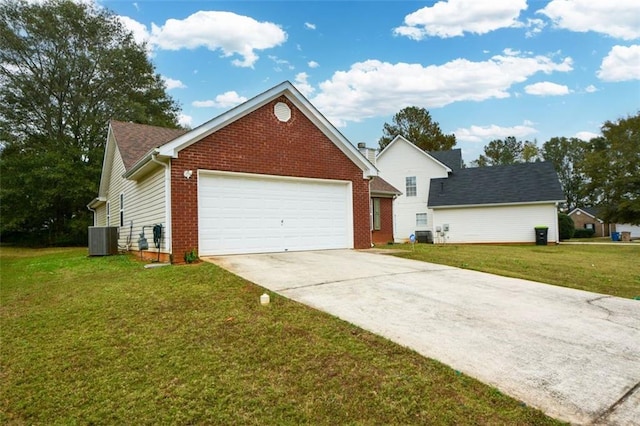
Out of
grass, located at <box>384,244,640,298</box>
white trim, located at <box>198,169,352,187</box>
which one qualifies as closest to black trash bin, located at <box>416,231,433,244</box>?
grass, located at <box>384,244,640,298</box>

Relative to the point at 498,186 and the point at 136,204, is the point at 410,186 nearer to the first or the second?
the point at 498,186

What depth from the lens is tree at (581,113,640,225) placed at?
2720 cm

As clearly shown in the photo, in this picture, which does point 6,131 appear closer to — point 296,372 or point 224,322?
point 224,322

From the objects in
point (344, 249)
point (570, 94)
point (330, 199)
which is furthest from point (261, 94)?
point (570, 94)

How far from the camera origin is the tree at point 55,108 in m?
21.8

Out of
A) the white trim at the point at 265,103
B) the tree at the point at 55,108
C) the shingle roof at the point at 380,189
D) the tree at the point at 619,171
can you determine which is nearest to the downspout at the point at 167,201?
the white trim at the point at 265,103

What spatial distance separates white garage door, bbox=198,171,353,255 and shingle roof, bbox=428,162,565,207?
1462 centimetres

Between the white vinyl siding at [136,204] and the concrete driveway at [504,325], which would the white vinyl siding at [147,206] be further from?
the concrete driveway at [504,325]

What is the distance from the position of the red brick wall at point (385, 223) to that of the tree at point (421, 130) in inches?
1053

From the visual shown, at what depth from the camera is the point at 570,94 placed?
19.7m

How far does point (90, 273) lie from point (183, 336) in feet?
18.2

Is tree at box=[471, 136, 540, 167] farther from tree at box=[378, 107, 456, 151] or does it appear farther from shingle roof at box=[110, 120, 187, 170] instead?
shingle roof at box=[110, 120, 187, 170]

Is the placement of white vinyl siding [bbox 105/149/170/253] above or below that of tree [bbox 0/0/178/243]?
below

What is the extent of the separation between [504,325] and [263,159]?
7.52 meters
